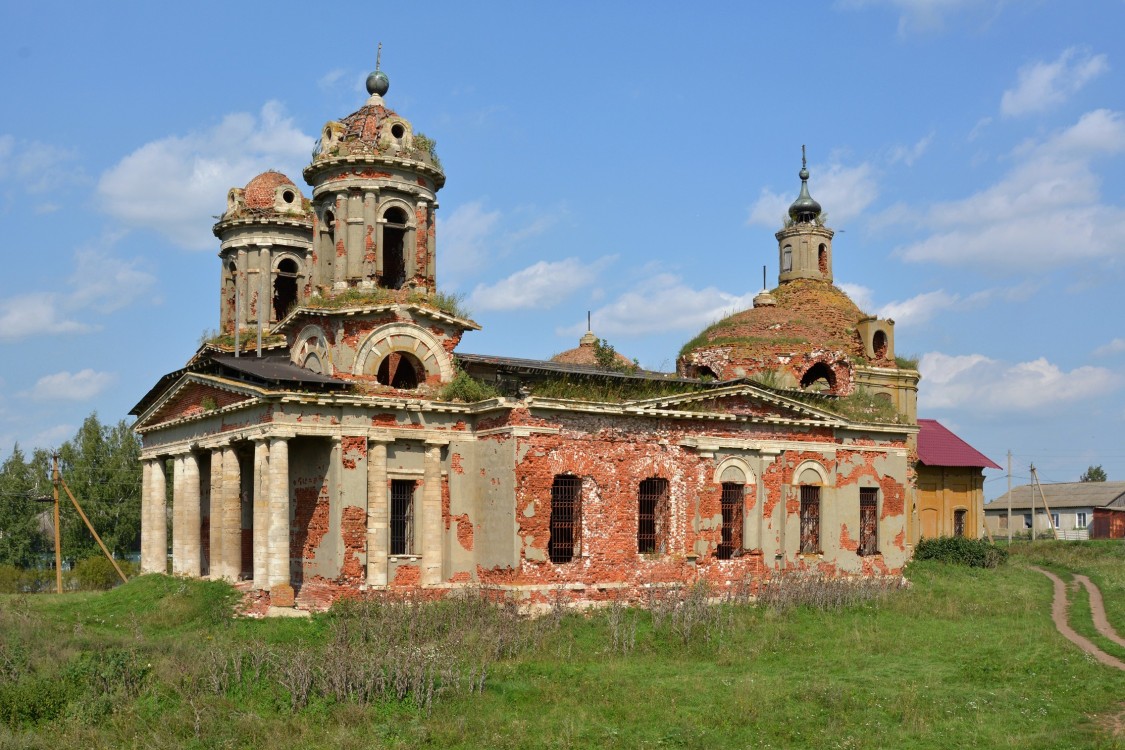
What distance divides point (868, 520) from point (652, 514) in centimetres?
684

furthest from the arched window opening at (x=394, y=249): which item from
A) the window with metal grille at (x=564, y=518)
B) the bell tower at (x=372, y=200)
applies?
the window with metal grille at (x=564, y=518)

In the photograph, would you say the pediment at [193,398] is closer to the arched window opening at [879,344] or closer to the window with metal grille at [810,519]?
the window with metal grille at [810,519]

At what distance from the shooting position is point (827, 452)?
29391 millimetres

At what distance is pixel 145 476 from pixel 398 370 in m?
8.06

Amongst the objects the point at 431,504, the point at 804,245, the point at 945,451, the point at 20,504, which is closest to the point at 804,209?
the point at 804,245

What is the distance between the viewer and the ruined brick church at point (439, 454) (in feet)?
79.4

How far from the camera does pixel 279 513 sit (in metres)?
23.4

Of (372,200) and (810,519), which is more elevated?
(372,200)

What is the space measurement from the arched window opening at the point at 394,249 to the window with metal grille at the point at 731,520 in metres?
9.25

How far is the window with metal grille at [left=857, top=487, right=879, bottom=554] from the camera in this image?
3025cm

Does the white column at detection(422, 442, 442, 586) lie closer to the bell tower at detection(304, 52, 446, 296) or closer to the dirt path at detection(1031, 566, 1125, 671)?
the bell tower at detection(304, 52, 446, 296)

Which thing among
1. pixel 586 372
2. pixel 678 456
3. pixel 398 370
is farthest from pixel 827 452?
pixel 398 370

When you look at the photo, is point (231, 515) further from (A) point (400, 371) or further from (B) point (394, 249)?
(B) point (394, 249)

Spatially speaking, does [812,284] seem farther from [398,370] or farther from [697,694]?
[697,694]
